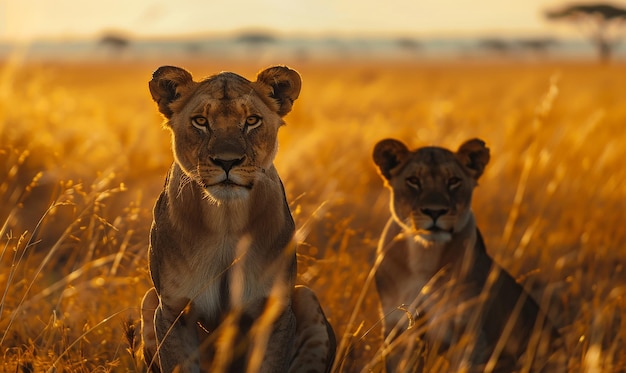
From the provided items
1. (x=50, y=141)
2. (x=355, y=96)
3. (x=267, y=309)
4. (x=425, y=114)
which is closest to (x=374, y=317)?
(x=267, y=309)

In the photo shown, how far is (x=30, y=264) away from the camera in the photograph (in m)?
5.91

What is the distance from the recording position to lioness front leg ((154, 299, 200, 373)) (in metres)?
3.47

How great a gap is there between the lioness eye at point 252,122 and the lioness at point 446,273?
1287 millimetres

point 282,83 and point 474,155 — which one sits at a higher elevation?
point 282,83

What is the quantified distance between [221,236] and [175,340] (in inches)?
16.2

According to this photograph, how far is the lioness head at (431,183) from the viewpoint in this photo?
15.6 feet

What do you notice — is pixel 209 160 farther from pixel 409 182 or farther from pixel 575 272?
pixel 575 272

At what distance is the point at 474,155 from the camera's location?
5176 millimetres

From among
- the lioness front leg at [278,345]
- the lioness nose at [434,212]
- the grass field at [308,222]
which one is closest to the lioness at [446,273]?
the lioness nose at [434,212]

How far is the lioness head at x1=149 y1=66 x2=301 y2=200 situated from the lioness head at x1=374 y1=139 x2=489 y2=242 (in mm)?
1272

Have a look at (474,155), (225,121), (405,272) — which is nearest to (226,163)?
(225,121)

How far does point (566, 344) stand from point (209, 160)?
7.85ft

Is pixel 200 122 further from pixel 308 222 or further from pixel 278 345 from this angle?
pixel 278 345

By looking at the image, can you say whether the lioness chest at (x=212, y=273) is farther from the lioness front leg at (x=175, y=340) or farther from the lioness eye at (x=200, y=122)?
the lioness eye at (x=200, y=122)
